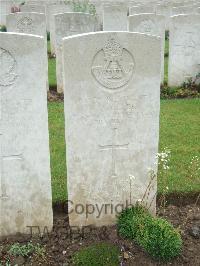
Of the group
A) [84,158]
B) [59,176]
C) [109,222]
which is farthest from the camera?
[59,176]

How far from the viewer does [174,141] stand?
6934 mm

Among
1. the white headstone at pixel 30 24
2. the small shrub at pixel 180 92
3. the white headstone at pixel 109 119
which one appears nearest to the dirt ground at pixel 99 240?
the white headstone at pixel 109 119

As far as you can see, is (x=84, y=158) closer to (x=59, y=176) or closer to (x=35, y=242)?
(x=35, y=242)

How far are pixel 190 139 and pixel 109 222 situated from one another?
110 inches

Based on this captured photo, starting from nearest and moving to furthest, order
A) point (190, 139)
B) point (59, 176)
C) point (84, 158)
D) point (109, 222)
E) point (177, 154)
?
1. point (84, 158)
2. point (109, 222)
3. point (59, 176)
4. point (177, 154)
5. point (190, 139)

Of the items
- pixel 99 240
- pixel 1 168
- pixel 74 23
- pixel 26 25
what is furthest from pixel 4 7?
pixel 99 240

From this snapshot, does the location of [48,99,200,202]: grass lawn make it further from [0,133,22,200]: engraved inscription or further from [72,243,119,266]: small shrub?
[72,243,119,266]: small shrub

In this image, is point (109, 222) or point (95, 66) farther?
point (109, 222)

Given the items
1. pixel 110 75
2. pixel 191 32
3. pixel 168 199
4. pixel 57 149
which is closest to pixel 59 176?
pixel 57 149

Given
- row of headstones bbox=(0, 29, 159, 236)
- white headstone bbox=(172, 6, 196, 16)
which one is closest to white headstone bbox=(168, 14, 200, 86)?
white headstone bbox=(172, 6, 196, 16)

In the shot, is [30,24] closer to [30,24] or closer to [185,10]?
[30,24]

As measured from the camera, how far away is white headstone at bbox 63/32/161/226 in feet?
13.4

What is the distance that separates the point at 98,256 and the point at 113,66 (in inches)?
67.5

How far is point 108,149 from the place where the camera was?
4.41 meters
